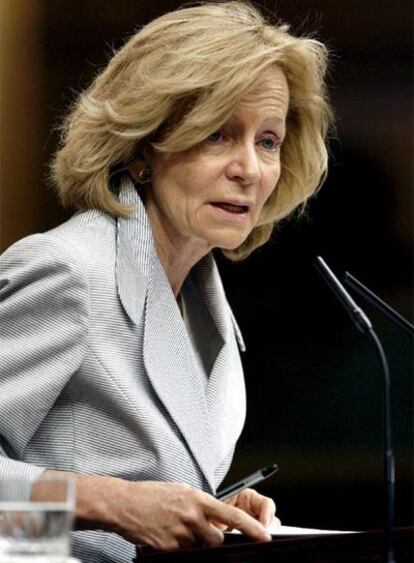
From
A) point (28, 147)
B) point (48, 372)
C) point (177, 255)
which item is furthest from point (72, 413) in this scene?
point (28, 147)

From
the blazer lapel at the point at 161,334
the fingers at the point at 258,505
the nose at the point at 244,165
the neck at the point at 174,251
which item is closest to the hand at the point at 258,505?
→ the fingers at the point at 258,505

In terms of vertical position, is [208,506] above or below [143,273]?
below

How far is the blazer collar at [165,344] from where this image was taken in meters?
1.98

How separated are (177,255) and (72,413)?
1.30 feet

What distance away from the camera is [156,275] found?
2.08 meters

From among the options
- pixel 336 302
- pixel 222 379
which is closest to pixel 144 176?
pixel 222 379

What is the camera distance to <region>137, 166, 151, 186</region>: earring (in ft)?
7.21

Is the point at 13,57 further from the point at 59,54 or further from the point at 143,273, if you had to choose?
the point at 143,273

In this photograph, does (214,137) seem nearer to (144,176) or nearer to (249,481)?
(144,176)

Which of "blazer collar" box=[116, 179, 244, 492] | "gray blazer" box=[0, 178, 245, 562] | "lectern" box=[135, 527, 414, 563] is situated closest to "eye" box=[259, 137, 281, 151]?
"blazer collar" box=[116, 179, 244, 492]

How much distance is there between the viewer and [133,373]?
1955 mm

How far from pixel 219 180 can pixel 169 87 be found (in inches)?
6.4

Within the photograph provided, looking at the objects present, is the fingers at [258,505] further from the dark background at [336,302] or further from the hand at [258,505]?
the dark background at [336,302]

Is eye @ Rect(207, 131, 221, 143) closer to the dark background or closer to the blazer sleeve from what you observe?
the blazer sleeve
